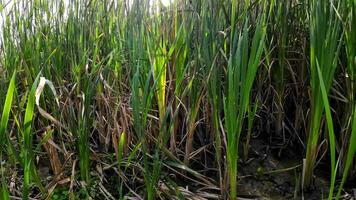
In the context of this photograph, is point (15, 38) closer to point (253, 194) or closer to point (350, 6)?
point (253, 194)

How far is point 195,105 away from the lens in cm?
115

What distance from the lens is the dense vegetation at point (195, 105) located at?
1.01 meters

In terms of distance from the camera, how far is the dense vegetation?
1007 millimetres

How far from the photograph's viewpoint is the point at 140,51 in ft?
3.95

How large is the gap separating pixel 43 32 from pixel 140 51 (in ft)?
1.98

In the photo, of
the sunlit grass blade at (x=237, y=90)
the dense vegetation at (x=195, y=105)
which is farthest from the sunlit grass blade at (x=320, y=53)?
the sunlit grass blade at (x=237, y=90)

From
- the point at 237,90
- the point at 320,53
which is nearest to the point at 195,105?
the point at 237,90

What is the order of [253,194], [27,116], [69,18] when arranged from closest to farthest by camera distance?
[27,116] < [253,194] < [69,18]

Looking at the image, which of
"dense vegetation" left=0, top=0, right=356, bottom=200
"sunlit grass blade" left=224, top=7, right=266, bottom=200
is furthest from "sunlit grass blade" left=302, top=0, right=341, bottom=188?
"sunlit grass blade" left=224, top=7, right=266, bottom=200

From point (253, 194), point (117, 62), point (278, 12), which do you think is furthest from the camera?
point (117, 62)

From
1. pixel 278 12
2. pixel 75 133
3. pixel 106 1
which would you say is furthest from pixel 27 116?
pixel 106 1

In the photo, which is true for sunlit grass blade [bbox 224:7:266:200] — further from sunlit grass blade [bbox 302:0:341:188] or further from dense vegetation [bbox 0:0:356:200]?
sunlit grass blade [bbox 302:0:341:188]

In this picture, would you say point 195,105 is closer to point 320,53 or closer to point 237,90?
point 237,90

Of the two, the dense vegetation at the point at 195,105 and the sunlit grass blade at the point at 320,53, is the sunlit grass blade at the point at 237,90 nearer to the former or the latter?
the dense vegetation at the point at 195,105
